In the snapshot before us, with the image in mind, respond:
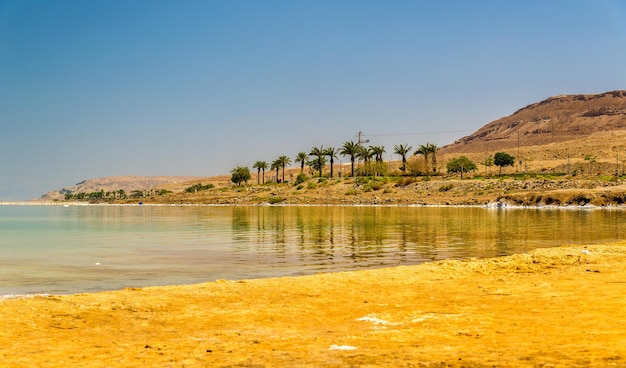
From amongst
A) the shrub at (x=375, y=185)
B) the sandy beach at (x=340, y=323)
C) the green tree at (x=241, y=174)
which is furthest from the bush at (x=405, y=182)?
the sandy beach at (x=340, y=323)

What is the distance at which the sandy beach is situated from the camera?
9641 millimetres

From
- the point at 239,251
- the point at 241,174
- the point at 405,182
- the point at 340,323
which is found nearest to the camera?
the point at 340,323

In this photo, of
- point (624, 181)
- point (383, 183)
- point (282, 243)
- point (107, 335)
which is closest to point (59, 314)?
point (107, 335)

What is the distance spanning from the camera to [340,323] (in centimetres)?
1265

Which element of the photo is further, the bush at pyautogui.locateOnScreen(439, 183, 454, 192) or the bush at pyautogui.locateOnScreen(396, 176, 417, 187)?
the bush at pyautogui.locateOnScreen(396, 176, 417, 187)

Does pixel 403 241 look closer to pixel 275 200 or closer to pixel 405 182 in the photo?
pixel 405 182

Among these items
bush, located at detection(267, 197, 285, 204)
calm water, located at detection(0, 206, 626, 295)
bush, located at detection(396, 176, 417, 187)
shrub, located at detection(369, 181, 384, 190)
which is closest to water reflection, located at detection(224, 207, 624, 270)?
calm water, located at detection(0, 206, 626, 295)

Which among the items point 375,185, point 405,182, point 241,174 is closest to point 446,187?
point 405,182

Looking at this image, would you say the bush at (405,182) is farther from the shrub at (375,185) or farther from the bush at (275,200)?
the bush at (275,200)

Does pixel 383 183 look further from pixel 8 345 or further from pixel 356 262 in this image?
pixel 8 345

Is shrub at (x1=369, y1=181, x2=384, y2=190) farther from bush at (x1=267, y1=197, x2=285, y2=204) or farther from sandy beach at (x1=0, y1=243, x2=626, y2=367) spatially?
sandy beach at (x1=0, y1=243, x2=626, y2=367)

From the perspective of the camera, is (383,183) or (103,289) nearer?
(103,289)

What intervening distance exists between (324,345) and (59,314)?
21.5ft

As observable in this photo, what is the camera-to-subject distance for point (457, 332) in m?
11.3
